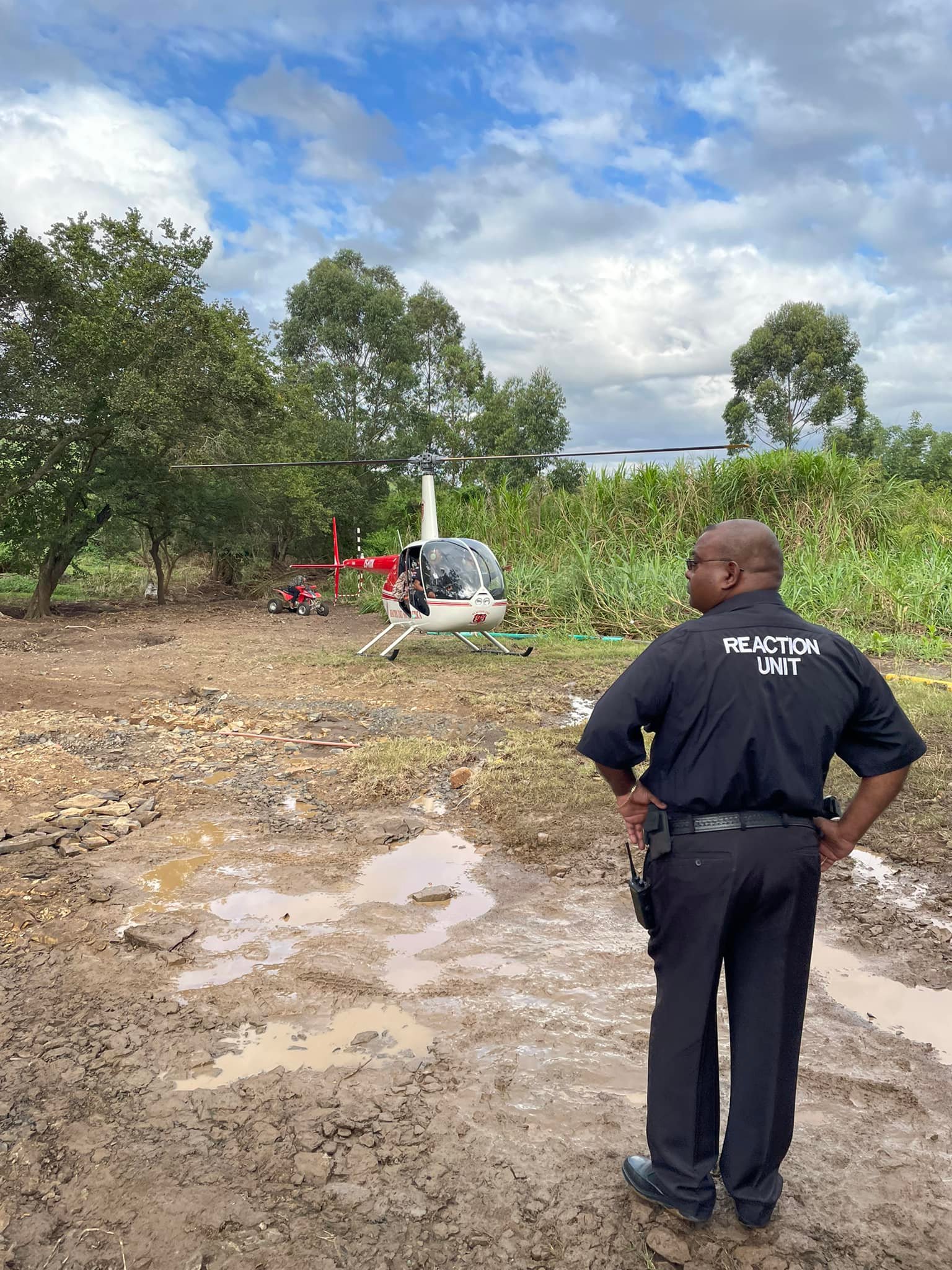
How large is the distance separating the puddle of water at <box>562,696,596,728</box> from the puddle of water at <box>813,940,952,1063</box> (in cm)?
478

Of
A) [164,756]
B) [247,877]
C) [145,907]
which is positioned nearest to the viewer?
[145,907]

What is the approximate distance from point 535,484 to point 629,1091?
60.8 feet

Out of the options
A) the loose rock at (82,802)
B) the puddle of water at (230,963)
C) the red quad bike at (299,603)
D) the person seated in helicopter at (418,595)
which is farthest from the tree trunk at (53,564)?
the puddle of water at (230,963)

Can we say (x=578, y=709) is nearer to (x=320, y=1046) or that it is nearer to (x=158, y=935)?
(x=158, y=935)

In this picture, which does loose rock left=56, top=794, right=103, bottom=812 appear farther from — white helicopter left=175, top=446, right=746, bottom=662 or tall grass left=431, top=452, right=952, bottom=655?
tall grass left=431, top=452, right=952, bottom=655

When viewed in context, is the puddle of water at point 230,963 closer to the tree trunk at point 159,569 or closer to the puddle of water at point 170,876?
the puddle of water at point 170,876

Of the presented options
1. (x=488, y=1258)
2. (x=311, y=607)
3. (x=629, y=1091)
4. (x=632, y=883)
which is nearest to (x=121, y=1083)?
(x=488, y=1258)

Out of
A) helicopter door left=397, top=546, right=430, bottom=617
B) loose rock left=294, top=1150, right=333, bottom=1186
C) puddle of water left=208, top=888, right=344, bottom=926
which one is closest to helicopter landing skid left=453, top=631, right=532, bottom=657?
helicopter door left=397, top=546, right=430, bottom=617

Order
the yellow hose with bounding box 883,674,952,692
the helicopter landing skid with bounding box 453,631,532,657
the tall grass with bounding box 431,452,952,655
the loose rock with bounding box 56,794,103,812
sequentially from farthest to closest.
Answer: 1. the tall grass with bounding box 431,452,952,655
2. the helicopter landing skid with bounding box 453,631,532,657
3. the yellow hose with bounding box 883,674,952,692
4. the loose rock with bounding box 56,794,103,812

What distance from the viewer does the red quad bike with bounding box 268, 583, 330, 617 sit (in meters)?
20.4

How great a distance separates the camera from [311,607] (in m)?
20.4

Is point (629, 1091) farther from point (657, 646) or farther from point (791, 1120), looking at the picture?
point (657, 646)

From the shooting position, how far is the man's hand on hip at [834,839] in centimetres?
230

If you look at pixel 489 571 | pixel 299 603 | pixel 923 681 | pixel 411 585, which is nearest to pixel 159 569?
pixel 299 603
